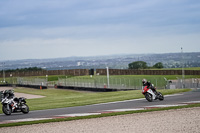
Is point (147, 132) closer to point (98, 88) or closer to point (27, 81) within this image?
point (98, 88)

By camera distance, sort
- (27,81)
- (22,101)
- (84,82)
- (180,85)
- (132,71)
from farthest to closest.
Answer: (132,71), (27,81), (84,82), (180,85), (22,101)

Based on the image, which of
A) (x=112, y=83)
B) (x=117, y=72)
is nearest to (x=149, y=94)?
(x=112, y=83)

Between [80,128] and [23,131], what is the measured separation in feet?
6.84

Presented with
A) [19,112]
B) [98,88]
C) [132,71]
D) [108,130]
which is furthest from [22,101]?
[132,71]

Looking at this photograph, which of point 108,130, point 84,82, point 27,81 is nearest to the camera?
point 108,130

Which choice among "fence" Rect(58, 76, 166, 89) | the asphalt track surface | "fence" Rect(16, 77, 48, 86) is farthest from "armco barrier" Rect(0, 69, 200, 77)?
the asphalt track surface

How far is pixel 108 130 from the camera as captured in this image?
523 inches

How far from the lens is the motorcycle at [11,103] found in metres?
20.2

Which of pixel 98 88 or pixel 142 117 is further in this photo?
pixel 98 88

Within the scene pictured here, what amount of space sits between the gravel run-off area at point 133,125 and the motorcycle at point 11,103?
4953 mm

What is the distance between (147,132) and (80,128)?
2756 millimetres

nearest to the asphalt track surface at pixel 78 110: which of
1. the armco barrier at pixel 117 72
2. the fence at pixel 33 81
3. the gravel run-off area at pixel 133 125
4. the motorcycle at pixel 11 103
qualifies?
the motorcycle at pixel 11 103

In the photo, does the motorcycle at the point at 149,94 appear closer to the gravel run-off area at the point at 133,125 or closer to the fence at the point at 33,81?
the gravel run-off area at the point at 133,125

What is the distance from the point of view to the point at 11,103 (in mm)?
20266
